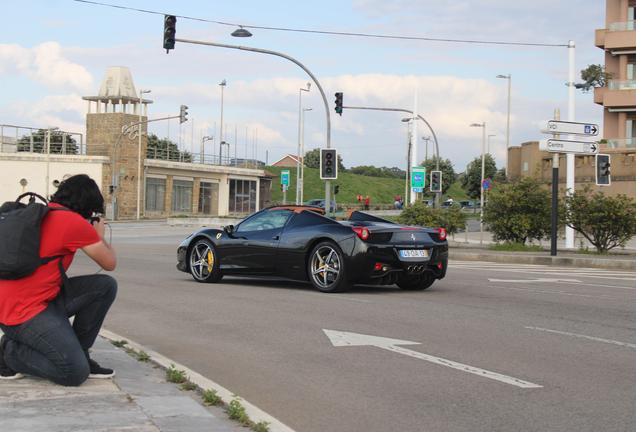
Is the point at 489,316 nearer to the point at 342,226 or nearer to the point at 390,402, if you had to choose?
the point at 342,226

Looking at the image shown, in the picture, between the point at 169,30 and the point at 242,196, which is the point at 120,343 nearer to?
the point at 169,30

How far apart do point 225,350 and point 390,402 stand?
2.18 m

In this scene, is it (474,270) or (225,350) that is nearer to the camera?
(225,350)

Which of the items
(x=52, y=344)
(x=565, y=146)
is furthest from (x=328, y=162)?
(x=52, y=344)

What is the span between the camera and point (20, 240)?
418cm

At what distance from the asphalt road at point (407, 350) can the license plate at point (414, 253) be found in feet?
2.02

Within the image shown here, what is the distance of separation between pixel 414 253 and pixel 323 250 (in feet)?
4.44

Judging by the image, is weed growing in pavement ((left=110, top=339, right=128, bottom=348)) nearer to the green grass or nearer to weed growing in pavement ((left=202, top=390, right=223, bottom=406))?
weed growing in pavement ((left=202, top=390, right=223, bottom=406))

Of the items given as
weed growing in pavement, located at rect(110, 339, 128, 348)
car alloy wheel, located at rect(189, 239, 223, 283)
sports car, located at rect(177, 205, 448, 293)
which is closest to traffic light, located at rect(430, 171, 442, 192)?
sports car, located at rect(177, 205, 448, 293)

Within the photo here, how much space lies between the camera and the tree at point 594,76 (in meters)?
48.4

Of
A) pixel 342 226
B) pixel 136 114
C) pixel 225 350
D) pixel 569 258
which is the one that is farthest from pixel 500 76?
pixel 225 350

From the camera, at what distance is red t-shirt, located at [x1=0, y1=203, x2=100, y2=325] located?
4.33 meters

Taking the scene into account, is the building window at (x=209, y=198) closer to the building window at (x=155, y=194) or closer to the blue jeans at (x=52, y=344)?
the building window at (x=155, y=194)

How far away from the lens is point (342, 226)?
9859 millimetres
